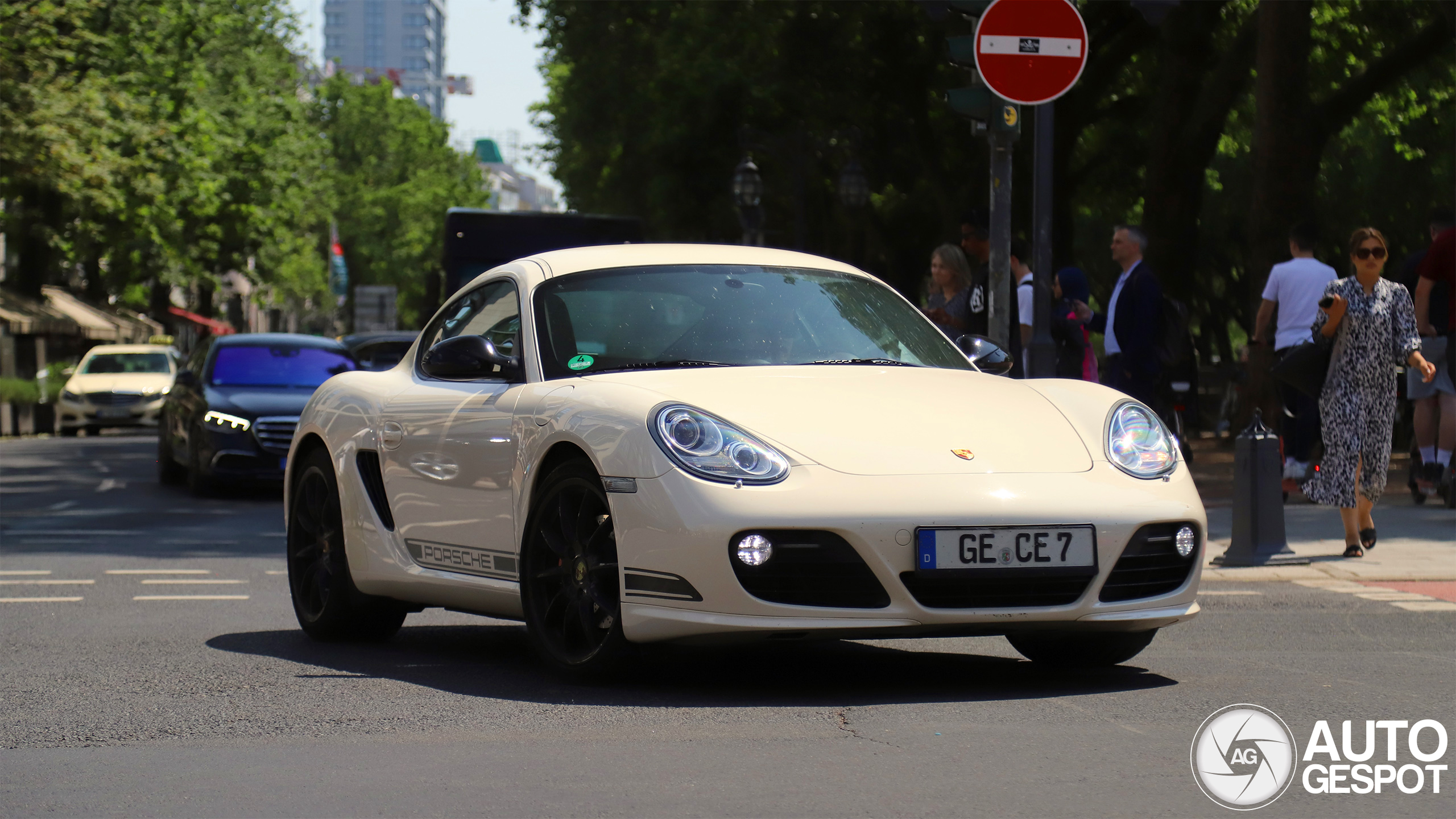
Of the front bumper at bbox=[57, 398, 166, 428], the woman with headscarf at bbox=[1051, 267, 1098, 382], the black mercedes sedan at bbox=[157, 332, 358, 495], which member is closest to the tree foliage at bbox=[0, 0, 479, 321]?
the front bumper at bbox=[57, 398, 166, 428]

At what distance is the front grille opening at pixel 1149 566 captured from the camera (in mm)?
5891

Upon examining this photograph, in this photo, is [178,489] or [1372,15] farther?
[1372,15]

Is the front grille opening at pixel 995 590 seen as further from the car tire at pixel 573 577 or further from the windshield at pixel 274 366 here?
the windshield at pixel 274 366

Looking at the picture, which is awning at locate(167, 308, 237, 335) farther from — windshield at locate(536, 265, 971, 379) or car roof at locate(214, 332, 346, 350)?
windshield at locate(536, 265, 971, 379)

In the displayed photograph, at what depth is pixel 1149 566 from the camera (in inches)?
235

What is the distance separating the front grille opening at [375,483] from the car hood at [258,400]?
1033cm

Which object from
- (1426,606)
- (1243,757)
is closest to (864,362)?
(1243,757)

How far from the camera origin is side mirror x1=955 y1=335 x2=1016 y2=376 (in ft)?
23.5

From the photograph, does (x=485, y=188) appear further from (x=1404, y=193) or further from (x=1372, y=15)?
(x=1372, y=15)

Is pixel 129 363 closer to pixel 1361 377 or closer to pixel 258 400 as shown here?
pixel 258 400

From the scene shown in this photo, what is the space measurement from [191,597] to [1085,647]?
492 centimetres

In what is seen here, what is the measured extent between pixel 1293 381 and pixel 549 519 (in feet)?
19.8

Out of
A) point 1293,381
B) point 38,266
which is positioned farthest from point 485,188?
point 1293,381

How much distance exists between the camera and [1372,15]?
2702 centimetres
